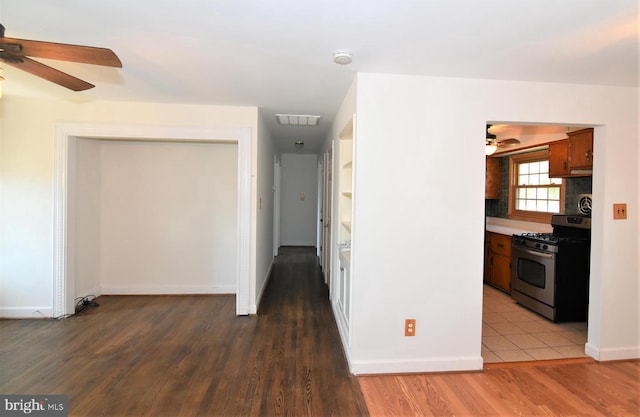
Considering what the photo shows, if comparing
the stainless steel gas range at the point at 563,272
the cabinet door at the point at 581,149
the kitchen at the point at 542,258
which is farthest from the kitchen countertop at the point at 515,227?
the cabinet door at the point at 581,149

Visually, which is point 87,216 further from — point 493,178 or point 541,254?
point 493,178

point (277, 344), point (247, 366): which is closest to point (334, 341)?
point (277, 344)

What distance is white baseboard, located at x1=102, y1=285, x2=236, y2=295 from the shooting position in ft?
12.8

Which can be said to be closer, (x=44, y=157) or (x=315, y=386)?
(x=315, y=386)

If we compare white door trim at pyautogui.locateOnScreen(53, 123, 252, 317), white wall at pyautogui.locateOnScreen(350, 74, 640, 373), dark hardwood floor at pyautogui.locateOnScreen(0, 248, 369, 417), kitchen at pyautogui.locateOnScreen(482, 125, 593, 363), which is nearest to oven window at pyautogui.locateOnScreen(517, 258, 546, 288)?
kitchen at pyautogui.locateOnScreen(482, 125, 593, 363)

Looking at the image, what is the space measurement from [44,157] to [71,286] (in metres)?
1.38

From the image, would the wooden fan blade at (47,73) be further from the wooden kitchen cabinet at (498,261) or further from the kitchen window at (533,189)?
the kitchen window at (533,189)

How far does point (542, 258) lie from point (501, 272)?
0.96m

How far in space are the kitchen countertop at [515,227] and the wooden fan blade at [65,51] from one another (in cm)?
457

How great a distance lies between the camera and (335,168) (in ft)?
11.6

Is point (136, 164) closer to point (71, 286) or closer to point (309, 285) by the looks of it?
point (71, 286)

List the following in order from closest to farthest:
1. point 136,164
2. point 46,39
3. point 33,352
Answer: point 46,39 → point 33,352 → point 136,164

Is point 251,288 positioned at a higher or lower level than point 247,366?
higher

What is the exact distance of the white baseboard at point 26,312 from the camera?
315 cm
